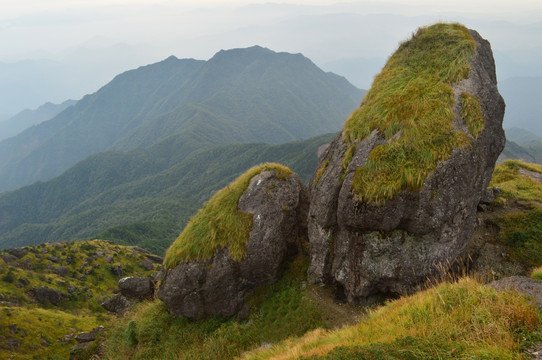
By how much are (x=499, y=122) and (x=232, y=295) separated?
55.7ft

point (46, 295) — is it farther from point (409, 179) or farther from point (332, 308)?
point (409, 179)

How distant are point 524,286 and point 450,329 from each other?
3.54 metres

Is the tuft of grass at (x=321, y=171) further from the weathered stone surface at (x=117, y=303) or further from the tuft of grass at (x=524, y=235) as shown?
the weathered stone surface at (x=117, y=303)

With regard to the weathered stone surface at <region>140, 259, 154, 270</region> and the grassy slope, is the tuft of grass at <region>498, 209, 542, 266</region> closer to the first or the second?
the grassy slope

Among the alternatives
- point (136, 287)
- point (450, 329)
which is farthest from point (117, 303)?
point (450, 329)

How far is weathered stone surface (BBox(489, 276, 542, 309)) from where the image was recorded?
7.87 m

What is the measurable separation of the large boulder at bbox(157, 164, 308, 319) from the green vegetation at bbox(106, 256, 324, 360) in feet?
2.18

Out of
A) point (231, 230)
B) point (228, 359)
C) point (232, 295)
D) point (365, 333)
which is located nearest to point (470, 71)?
point (365, 333)

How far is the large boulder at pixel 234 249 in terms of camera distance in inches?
666

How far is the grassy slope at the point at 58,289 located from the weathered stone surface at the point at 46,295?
914 millimetres

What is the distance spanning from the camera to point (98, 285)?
6888 cm

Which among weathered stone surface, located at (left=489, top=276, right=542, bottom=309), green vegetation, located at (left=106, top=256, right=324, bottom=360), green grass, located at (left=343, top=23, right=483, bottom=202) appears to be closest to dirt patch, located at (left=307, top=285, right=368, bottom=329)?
green vegetation, located at (left=106, top=256, right=324, bottom=360)

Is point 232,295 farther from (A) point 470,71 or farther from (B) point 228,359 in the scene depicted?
(A) point 470,71

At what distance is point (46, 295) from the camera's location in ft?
190
